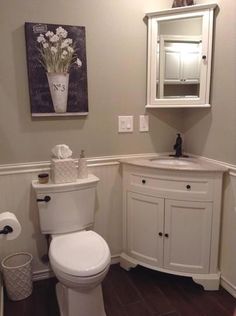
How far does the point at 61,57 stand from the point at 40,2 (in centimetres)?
39

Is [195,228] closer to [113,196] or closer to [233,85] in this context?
[113,196]

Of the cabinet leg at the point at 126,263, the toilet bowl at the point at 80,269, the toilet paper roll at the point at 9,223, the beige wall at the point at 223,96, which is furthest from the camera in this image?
the cabinet leg at the point at 126,263

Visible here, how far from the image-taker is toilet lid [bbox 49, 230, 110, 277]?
151cm

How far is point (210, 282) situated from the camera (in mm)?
2006

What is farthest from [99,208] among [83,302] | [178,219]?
[83,302]

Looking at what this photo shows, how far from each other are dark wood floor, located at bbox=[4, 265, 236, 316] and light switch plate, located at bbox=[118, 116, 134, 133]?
1153 mm

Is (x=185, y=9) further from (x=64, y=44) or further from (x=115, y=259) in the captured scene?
(x=115, y=259)

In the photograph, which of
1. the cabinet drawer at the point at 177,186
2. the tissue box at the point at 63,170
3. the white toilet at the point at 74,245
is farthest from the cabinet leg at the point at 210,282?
the tissue box at the point at 63,170

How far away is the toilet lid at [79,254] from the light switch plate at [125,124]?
85 cm

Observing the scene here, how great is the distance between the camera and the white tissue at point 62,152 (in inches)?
76.8

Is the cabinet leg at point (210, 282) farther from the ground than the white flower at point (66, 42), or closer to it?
closer to it

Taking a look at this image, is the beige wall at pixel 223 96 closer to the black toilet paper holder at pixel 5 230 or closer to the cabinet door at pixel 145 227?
the cabinet door at pixel 145 227

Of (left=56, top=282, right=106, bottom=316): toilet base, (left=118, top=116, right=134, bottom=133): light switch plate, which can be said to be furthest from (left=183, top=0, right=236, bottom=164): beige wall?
(left=56, top=282, right=106, bottom=316): toilet base

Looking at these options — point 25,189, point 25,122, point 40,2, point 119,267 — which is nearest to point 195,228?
point 119,267
